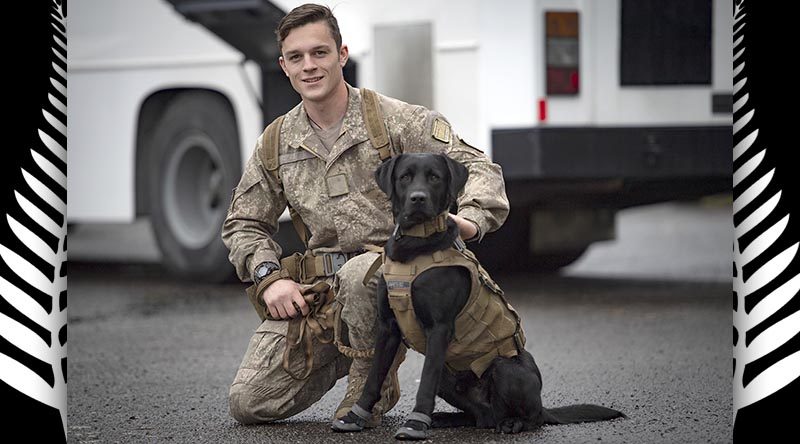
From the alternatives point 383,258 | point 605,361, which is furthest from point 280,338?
point 605,361

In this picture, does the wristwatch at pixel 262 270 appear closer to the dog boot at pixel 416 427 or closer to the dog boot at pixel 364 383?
the dog boot at pixel 364 383

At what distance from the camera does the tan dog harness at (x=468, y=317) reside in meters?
3.89

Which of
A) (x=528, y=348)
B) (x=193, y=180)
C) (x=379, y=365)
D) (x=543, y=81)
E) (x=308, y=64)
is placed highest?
(x=308, y=64)

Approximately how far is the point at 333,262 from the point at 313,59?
29.5 inches

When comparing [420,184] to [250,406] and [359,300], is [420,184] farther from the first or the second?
[250,406]

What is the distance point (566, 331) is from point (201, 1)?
3.34 metres

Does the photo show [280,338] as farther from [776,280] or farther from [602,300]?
[602,300]

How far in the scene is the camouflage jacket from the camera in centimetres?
439

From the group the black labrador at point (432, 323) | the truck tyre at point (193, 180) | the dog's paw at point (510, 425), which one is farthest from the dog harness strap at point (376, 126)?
the truck tyre at point (193, 180)

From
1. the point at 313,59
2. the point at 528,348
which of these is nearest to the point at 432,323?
the point at 313,59

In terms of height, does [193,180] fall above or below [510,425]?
above

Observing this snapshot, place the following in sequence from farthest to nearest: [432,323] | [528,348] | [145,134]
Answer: [145,134] < [528,348] < [432,323]

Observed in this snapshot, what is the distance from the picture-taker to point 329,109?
4434mm

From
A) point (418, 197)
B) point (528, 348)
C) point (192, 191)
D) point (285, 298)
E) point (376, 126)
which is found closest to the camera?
point (418, 197)
